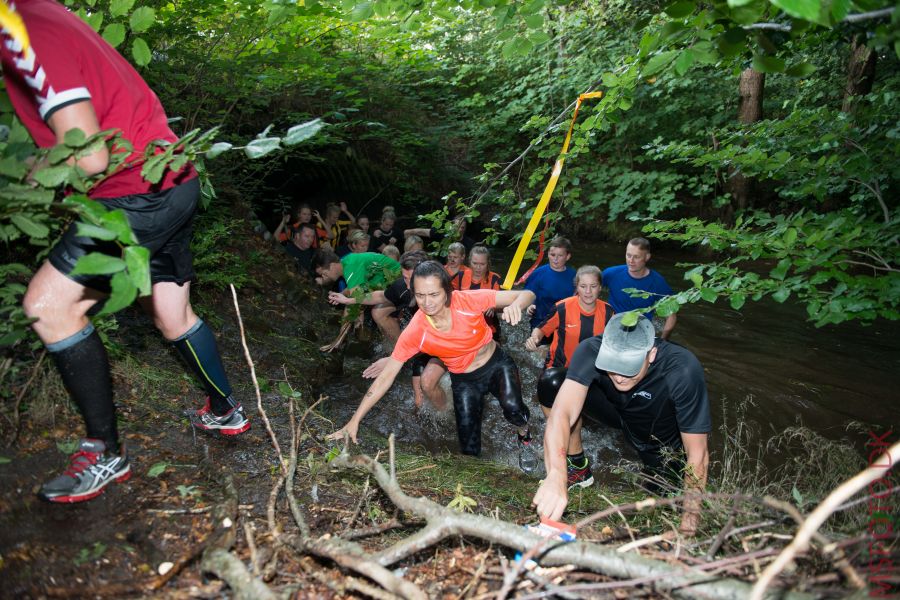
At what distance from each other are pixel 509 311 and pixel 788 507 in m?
2.68

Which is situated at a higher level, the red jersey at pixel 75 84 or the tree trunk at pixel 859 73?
the red jersey at pixel 75 84

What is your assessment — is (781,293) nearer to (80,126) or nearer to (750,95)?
(80,126)

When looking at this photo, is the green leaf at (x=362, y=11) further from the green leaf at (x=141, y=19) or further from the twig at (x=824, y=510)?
the twig at (x=824, y=510)

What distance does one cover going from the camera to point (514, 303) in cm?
419

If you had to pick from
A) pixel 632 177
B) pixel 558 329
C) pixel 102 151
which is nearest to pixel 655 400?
pixel 558 329

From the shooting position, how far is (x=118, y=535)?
2.03m

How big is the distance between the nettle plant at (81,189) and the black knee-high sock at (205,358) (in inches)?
31.8

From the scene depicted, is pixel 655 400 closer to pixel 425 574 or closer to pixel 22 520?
pixel 425 574

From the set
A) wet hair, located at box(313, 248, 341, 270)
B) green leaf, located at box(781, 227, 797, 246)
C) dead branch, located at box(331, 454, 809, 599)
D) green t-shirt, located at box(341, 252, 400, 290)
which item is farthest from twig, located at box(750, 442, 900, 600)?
wet hair, located at box(313, 248, 341, 270)

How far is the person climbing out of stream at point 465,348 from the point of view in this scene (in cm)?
431

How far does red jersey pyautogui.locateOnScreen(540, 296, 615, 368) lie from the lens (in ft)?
18.7

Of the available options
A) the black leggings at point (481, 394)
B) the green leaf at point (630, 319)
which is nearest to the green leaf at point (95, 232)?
the green leaf at point (630, 319)

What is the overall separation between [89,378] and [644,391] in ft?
11.1

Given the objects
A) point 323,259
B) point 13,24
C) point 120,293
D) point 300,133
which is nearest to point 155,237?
point 300,133
